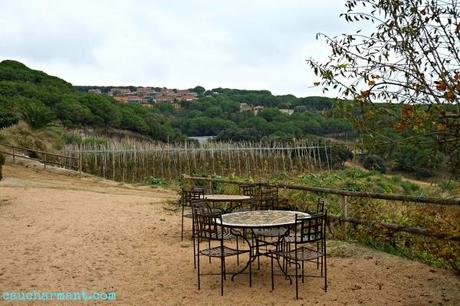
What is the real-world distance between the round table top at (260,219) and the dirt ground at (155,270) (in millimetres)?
693

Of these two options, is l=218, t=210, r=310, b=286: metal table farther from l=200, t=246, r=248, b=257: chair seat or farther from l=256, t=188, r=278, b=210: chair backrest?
l=256, t=188, r=278, b=210: chair backrest

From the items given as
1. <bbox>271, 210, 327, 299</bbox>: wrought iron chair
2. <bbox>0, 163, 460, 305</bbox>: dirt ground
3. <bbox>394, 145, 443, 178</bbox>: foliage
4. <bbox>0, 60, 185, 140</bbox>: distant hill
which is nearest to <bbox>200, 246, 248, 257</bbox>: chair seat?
<bbox>0, 163, 460, 305</bbox>: dirt ground

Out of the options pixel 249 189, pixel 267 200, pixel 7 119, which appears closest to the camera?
pixel 267 200

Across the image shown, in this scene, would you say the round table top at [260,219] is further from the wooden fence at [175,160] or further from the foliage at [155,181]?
the foliage at [155,181]

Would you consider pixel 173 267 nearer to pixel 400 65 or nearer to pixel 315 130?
pixel 400 65

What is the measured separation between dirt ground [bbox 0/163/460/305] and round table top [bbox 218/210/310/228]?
69 cm

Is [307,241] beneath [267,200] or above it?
beneath

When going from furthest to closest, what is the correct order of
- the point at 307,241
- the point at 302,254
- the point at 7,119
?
the point at 7,119 < the point at 302,254 < the point at 307,241

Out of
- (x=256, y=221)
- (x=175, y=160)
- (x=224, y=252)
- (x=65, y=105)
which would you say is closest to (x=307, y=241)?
(x=256, y=221)

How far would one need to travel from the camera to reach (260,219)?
5.23m

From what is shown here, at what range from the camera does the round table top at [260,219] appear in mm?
4832

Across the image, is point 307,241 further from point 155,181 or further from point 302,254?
point 155,181

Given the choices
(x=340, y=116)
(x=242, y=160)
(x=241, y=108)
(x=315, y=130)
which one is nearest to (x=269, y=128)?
(x=315, y=130)

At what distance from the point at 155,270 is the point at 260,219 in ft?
4.96
